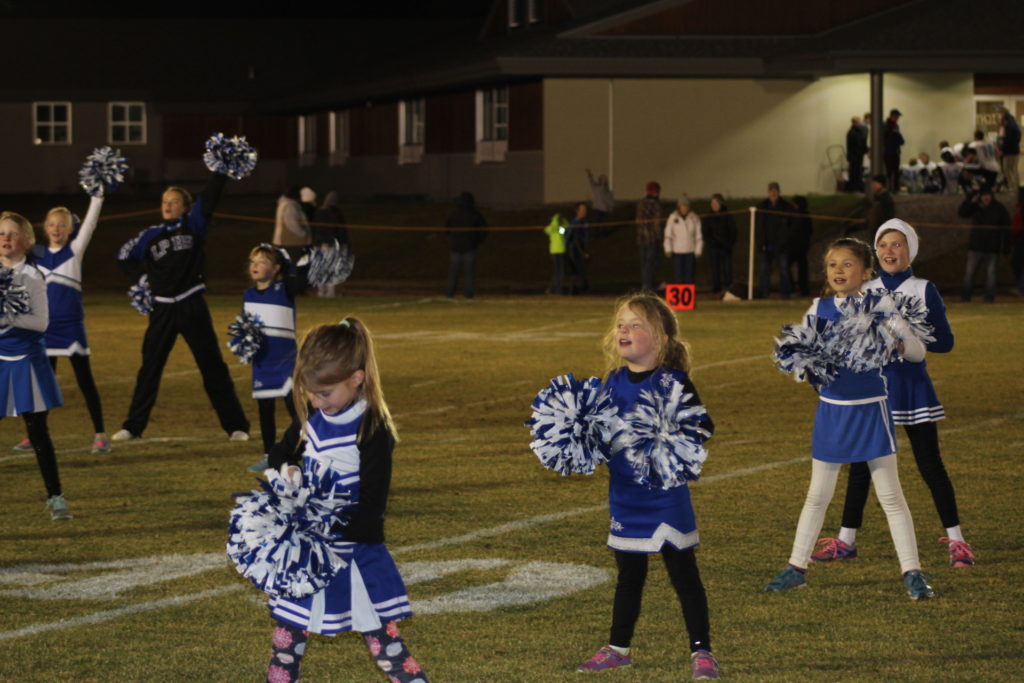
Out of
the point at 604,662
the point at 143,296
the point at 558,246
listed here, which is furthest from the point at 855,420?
the point at 558,246

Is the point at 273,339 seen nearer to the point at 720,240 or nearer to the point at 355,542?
the point at 355,542

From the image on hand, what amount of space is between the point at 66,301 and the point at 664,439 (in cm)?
754

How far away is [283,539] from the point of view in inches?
200

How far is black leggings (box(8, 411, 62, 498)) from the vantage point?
9594 millimetres

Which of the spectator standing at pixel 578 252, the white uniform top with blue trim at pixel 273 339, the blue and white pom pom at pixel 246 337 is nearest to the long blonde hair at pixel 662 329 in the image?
the blue and white pom pom at pixel 246 337

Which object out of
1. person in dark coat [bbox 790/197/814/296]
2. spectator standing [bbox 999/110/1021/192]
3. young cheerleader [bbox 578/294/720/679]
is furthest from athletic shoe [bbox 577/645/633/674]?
spectator standing [bbox 999/110/1021/192]

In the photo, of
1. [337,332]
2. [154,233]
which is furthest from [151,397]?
[337,332]

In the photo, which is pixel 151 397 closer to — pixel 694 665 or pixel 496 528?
pixel 496 528

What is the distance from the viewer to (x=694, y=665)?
6281 millimetres

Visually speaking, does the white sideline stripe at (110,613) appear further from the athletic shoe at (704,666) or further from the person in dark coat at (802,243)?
the person in dark coat at (802,243)

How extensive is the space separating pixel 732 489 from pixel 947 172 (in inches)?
991

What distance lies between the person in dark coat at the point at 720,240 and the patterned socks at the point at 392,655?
22.1 meters

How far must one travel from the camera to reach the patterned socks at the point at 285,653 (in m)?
5.38

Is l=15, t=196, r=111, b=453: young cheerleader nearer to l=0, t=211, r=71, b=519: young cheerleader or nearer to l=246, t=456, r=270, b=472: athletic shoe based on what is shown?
l=246, t=456, r=270, b=472: athletic shoe
